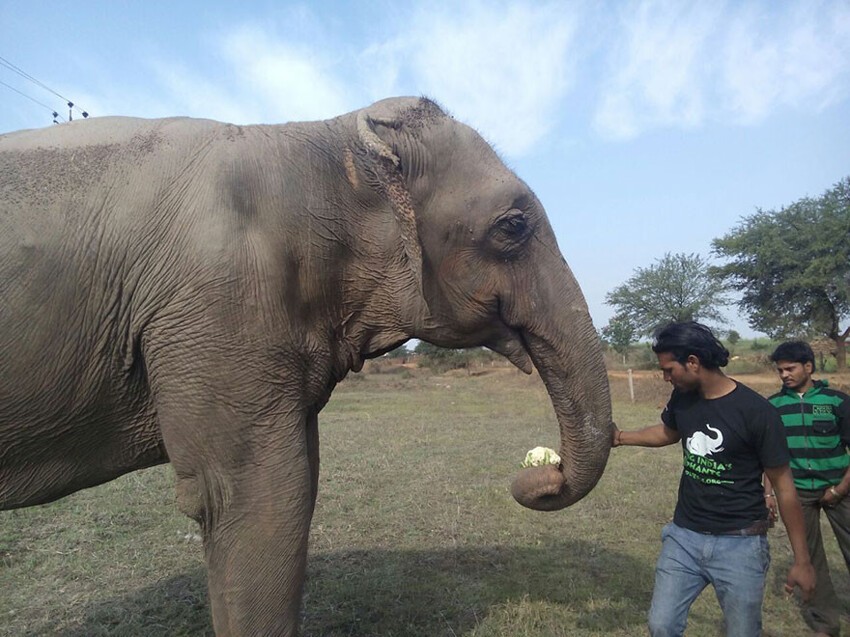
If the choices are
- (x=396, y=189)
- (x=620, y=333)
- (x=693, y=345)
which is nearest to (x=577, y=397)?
(x=693, y=345)

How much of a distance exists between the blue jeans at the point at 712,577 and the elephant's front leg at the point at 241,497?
1.82 meters

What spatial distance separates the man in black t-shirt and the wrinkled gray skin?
2.24ft

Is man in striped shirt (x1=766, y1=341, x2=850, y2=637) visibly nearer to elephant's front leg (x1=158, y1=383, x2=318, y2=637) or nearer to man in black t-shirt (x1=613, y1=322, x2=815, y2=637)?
man in black t-shirt (x1=613, y1=322, x2=815, y2=637)

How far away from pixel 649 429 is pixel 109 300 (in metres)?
2.74

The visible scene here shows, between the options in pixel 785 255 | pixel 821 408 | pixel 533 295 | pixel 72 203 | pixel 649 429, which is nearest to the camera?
pixel 72 203

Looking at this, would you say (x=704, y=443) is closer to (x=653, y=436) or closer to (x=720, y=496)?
(x=720, y=496)

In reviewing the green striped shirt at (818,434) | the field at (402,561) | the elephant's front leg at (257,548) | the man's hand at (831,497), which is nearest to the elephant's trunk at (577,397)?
the elephant's front leg at (257,548)

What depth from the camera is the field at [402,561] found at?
3.85 m

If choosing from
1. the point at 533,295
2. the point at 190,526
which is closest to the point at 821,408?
the point at 533,295

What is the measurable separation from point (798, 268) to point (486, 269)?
29.2m

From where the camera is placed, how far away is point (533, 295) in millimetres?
2547

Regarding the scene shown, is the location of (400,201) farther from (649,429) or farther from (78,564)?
(78,564)

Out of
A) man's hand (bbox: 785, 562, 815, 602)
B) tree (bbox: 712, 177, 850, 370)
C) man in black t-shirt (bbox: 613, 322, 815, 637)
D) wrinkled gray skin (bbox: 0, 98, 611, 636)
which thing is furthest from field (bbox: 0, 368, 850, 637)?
tree (bbox: 712, 177, 850, 370)

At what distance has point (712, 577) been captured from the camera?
2760 mm
